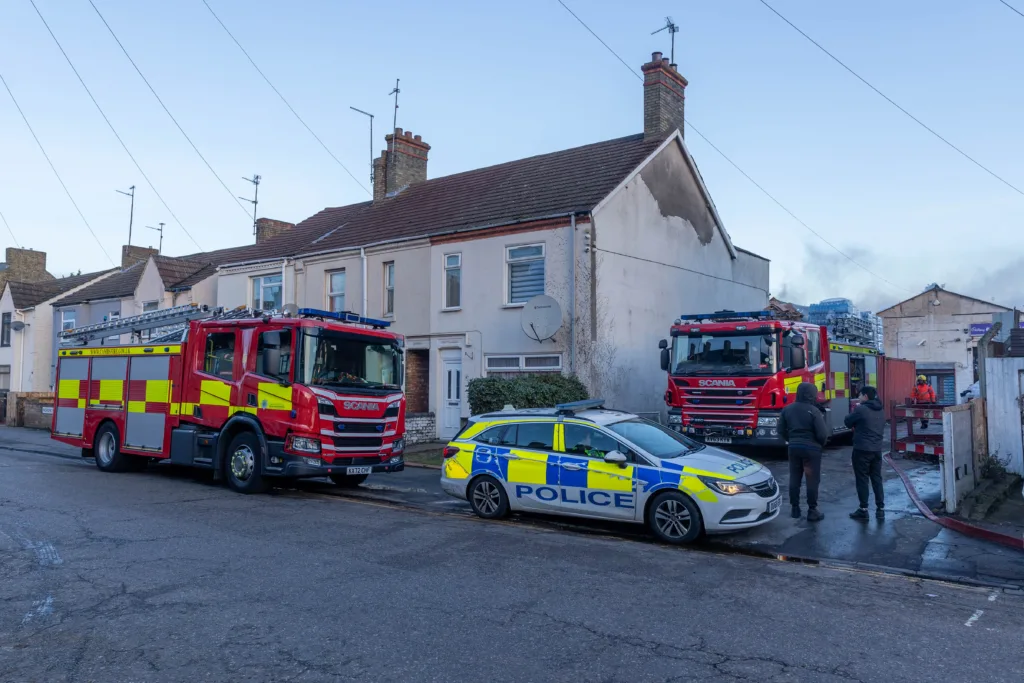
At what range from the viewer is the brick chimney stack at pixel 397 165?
26078 millimetres

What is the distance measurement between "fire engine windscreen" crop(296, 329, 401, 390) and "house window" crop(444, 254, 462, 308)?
298 inches

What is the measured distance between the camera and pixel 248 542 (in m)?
8.63

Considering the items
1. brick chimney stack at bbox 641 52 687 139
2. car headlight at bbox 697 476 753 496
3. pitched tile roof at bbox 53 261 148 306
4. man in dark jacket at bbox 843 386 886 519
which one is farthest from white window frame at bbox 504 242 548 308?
pitched tile roof at bbox 53 261 148 306

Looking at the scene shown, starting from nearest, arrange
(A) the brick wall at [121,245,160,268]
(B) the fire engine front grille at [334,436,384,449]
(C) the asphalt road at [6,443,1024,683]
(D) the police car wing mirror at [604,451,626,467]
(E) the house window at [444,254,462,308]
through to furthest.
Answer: (C) the asphalt road at [6,443,1024,683] → (D) the police car wing mirror at [604,451,626,467] → (B) the fire engine front grille at [334,436,384,449] → (E) the house window at [444,254,462,308] → (A) the brick wall at [121,245,160,268]

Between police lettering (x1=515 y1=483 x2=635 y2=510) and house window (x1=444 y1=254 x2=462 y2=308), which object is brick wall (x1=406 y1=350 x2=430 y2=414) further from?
police lettering (x1=515 y1=483 x2=635 y2=510)

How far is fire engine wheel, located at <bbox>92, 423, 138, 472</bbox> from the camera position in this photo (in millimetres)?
15070

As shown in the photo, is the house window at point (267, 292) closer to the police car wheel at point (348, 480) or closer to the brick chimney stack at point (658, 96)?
the police car wheel at point (348, 480)

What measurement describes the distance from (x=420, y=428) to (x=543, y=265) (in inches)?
207

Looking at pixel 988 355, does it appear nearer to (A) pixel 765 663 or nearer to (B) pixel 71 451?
(A) pixel 765 663

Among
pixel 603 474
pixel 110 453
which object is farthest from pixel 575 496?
pixel 110 453

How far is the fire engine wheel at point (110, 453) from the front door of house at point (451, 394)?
296 inches

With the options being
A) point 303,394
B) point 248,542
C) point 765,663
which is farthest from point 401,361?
point 765,663

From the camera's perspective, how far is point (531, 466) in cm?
975

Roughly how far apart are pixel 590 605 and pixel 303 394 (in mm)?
6723
